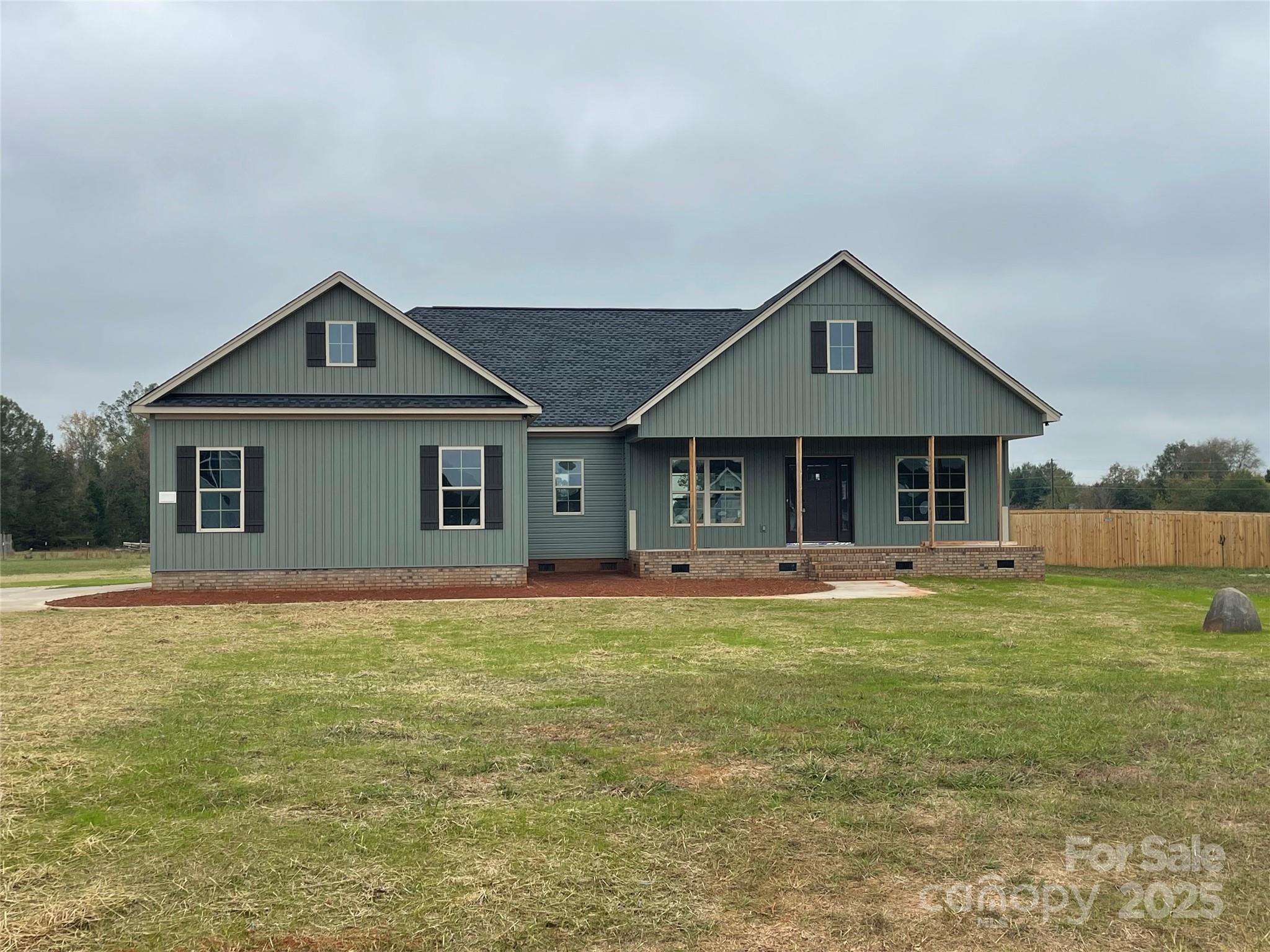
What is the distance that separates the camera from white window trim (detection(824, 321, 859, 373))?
78.8 ft

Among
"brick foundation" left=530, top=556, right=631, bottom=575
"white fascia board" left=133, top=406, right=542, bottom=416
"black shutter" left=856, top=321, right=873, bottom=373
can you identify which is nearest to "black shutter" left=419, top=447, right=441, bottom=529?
"white fascia board" left=133, top=406, right=542, bottom=416

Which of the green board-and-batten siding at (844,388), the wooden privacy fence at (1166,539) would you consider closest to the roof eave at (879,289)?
the green board-and-batten siding at (844,388)

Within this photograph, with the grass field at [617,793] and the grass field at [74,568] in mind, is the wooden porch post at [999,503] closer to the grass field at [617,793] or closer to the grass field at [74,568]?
the grass field at [617,793]

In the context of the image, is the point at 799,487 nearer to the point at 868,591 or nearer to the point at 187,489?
the point at 868,591

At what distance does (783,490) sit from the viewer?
83.9 feet

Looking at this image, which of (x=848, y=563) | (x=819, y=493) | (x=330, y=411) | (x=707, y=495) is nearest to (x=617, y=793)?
(x=330, y=411)

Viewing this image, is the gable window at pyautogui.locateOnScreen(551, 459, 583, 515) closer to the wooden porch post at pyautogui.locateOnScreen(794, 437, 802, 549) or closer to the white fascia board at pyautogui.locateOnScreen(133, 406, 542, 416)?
the white fascia board at pyautogui.locateOnScreen(133, 406, 542, 416)

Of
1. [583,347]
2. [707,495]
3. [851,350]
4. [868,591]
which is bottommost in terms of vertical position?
[868,591]

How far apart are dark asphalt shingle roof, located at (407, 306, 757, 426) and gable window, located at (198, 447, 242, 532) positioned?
6724 millimetres

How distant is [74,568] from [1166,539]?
1357 inches

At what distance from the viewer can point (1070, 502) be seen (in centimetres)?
6875

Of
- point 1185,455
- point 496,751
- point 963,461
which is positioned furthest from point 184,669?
point 1185,455

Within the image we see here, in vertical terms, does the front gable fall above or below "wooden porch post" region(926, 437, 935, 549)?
above

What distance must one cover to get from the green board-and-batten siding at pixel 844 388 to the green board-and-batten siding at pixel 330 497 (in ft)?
14.9
